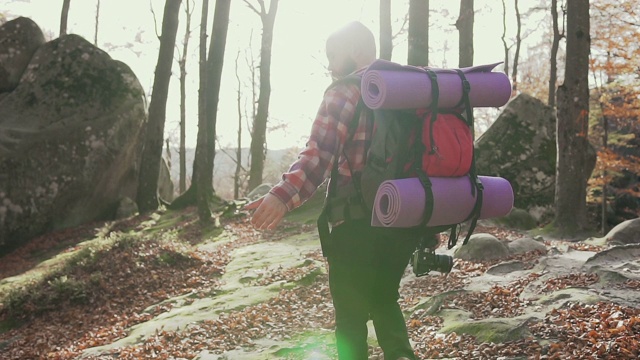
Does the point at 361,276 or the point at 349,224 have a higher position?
the point at 349,224

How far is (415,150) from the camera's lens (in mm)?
2723

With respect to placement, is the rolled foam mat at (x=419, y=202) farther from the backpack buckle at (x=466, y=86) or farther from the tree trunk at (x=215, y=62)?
the tree trunk at (x=215, y=62)

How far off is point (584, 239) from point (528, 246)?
2890 millimetres

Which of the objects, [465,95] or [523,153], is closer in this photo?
[465,95]

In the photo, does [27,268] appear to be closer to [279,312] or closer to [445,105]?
[279,312]

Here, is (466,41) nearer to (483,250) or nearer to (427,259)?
(483,250)

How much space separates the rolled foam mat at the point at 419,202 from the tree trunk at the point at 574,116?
8705 millimetres

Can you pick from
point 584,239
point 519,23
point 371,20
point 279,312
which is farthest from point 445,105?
point 519,23

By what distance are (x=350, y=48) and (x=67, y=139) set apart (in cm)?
1353

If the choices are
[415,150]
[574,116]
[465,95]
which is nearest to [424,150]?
[415,150]

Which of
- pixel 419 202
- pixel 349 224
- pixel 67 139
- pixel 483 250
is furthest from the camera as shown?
pixel 67 139

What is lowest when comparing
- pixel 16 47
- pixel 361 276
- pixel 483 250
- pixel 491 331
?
pixel 491 331

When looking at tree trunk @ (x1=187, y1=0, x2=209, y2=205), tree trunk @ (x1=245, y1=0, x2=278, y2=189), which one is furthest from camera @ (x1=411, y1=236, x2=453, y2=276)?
tree trunk @ (x1=245, y1=0, x2=278, y2=189)

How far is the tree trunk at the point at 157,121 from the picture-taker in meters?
16.3
